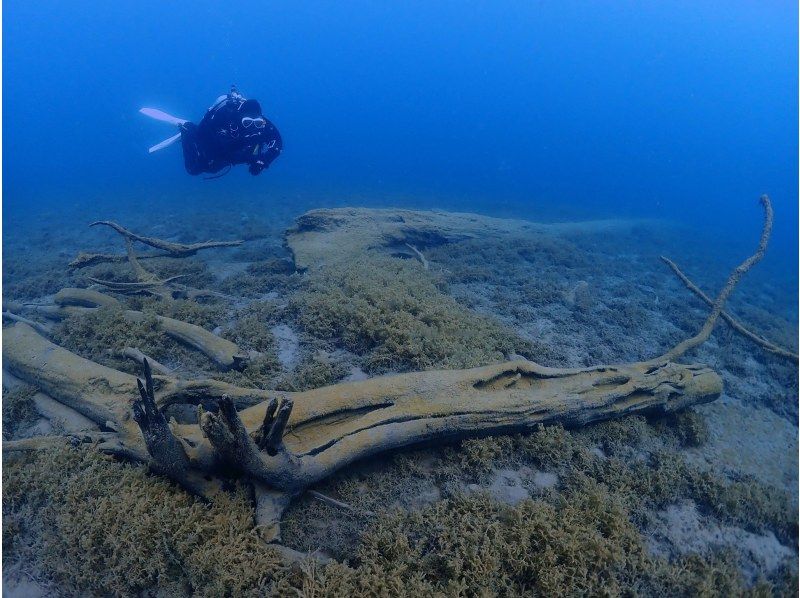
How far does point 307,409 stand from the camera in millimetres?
4965

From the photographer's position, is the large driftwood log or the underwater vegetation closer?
the underwater vegetation

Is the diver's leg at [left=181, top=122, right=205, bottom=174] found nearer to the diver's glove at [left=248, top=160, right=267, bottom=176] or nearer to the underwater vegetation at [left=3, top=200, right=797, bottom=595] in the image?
the diver's glove at [left=248, top=160, right=267, bottom=176]

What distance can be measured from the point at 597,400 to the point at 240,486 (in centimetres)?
519

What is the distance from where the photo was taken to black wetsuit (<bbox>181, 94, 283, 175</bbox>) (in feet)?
38.4

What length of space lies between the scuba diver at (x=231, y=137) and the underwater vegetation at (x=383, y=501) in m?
6.84

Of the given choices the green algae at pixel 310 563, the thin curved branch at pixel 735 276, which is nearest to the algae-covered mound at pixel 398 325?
the green algae at pixel 310 563

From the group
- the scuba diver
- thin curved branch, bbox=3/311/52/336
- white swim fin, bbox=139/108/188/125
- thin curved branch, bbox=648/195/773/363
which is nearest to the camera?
thin curved branch, bbox=3/311/52/336

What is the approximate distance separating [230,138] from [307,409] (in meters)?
10.3

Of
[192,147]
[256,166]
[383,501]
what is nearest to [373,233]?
[256,166]

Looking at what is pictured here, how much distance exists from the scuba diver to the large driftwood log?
736 cm

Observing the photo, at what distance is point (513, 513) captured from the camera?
4.26 metres

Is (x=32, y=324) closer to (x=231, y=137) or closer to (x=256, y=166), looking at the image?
(x=256, y=166)

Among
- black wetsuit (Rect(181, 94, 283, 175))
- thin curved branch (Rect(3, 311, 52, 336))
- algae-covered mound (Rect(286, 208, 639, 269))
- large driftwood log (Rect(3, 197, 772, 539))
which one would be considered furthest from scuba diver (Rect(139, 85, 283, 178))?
large driftwood log (Rect(3, 197, 772, 539))

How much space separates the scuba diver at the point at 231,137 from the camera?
460 inches
